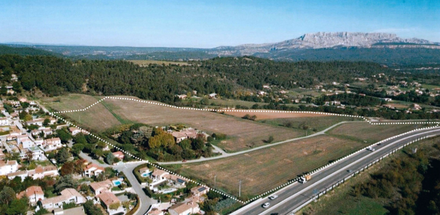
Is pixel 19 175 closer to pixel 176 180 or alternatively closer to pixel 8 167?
pixel 8 167

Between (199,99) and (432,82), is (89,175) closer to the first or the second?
(199,99)

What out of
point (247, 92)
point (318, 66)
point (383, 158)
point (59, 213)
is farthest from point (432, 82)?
point (59, 213)

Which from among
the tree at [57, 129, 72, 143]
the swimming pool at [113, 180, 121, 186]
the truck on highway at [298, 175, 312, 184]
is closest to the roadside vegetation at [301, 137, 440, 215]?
the truck on highway at [298, 175, 312, 184]

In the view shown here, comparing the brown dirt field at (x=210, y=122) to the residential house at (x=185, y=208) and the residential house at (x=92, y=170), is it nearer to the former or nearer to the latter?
the residential house at (x=92, y=170)

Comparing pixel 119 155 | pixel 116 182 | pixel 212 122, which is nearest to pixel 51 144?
pixel 119 155

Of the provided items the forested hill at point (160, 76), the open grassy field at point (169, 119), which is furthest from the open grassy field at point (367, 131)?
the forested hill at point (160, 76)

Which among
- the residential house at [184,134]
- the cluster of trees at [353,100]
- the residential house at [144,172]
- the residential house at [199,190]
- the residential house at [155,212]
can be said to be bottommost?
the cluster of trees at [353,100]
